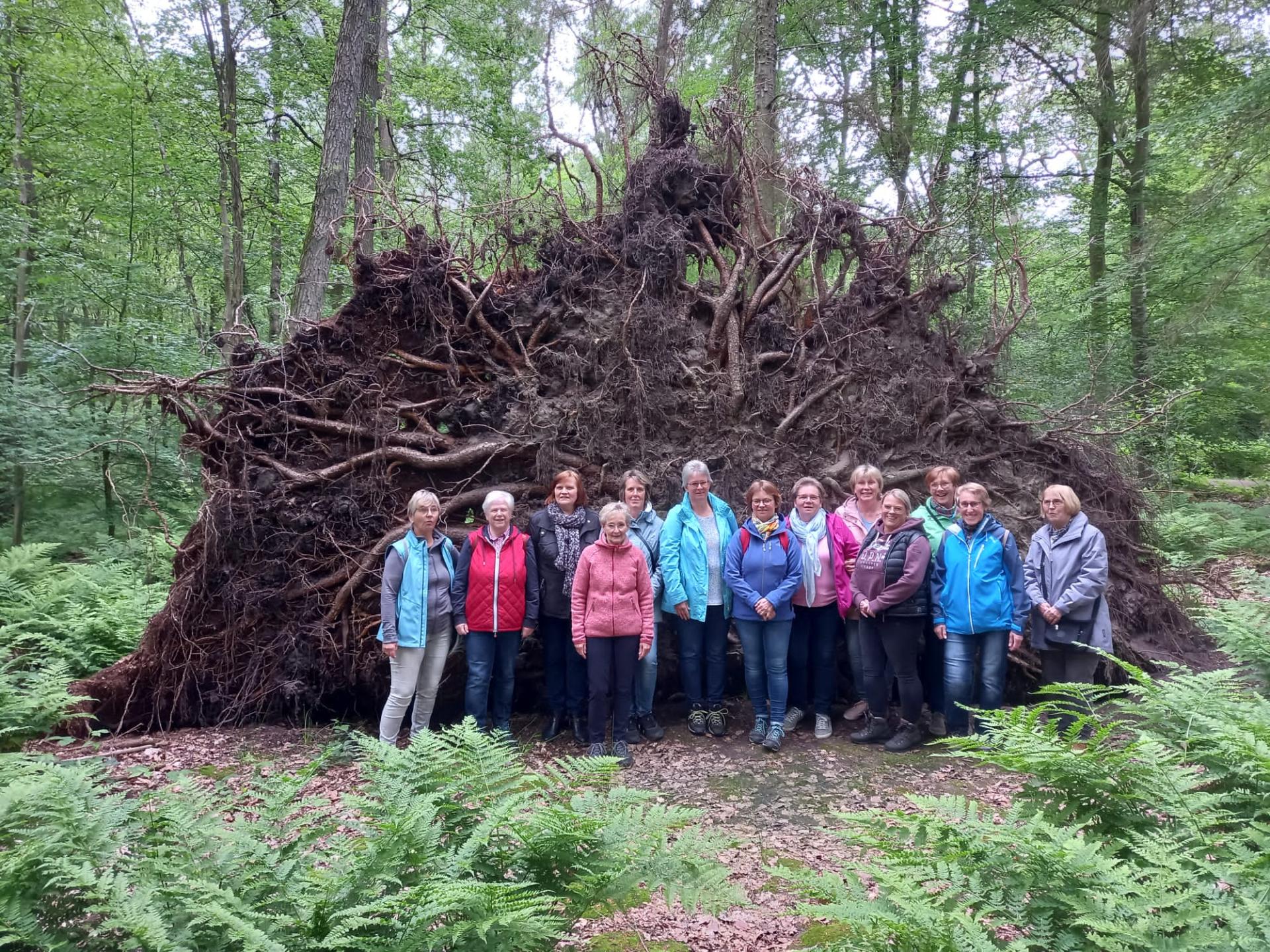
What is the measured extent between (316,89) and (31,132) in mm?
4995

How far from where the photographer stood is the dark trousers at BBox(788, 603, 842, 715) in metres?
5.56

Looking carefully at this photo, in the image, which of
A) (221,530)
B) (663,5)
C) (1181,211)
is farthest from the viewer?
(663,5)

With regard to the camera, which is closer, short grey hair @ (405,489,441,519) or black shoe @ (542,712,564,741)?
short grey hair @ (405,489,441,519)

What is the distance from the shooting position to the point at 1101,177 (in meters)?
11.8

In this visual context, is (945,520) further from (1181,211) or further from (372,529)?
(1181,211)

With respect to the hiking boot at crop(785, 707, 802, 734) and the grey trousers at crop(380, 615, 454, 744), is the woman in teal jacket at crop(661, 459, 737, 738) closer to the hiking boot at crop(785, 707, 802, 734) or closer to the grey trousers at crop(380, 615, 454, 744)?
the hiking boot at crop(785, 707, 802, 734)

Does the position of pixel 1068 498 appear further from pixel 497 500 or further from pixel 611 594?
pixel 497 500

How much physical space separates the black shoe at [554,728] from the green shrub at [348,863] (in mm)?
2398

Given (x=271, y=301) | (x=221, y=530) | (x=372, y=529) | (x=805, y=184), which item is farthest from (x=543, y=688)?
(x=271, y=301)

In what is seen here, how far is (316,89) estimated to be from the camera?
1368 cm

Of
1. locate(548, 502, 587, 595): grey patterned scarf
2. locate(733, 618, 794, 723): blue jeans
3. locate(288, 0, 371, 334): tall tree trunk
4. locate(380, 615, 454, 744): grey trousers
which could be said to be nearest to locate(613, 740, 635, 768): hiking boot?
locate(733, 618, 794, 723): blue jeans

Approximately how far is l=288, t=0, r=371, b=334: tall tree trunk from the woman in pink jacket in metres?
5.59

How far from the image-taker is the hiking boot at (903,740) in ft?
17.0

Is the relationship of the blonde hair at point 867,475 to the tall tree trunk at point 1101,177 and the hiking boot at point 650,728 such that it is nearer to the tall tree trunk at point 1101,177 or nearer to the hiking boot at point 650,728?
the hiking boot at point 650,728
